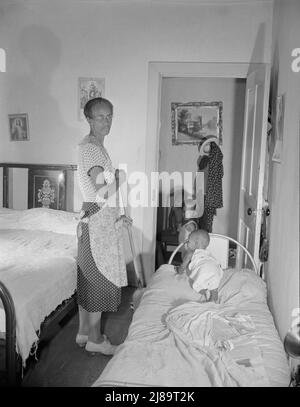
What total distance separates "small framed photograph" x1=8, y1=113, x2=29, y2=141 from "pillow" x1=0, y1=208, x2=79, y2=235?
0.48m

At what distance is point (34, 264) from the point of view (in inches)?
88.2

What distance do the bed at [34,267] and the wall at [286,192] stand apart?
1.04m

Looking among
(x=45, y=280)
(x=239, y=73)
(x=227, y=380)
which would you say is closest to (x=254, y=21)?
(x=239, y=73)

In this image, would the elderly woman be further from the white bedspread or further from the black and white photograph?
the white bedspread

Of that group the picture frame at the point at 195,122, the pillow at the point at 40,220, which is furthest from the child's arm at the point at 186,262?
the picture frame at the point at 195,122

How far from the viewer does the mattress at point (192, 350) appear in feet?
4.10

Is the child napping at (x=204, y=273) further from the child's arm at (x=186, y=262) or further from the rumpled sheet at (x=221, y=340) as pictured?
the rumpled sheet at (x=221, y=340)

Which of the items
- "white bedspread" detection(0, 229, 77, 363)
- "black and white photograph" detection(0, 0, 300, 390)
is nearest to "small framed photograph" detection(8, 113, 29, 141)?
"black and white photograph" detection(0, 0, 300, 390)

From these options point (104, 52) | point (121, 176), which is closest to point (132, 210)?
point (121, 176)

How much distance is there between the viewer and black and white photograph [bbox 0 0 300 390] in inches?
57.7

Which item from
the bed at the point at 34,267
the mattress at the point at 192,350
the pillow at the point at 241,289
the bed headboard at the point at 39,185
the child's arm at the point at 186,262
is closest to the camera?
the mattress at the point at 192,350

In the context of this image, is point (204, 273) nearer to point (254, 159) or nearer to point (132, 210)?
point (254, 159)

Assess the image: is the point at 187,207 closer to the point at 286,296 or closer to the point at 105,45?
the point at 105,45
